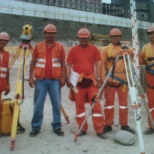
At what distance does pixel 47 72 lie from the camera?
15.3 ft

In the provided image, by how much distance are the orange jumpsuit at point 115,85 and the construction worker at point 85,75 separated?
8.5 inches

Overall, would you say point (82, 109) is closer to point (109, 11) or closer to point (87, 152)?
point (87, 152)

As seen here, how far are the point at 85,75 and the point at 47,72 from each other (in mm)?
674

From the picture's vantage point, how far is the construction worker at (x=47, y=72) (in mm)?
4648

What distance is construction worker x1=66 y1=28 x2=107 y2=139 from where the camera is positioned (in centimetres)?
465

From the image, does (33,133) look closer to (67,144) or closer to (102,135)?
(67,144)

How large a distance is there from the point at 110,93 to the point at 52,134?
1298 mm

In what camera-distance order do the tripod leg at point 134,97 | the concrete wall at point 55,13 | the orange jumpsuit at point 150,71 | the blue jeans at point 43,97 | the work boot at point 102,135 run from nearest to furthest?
the tripod leg at point 134,97 < the work boot at point 102,135 < the blue jeans at point 43,97 < the orange jumpsuit at point 150,71 < the concrete wall at point 55,13

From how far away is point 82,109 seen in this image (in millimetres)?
4746

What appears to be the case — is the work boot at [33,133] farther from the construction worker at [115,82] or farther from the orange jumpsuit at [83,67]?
the construction worker at [115,82]

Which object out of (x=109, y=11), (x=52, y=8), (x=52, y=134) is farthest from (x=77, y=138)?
(x=109, y=11)

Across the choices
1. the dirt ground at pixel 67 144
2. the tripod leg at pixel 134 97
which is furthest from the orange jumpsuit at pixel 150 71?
the tripod leg at pixel 134 97

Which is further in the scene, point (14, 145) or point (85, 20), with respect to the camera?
point (85, 20)

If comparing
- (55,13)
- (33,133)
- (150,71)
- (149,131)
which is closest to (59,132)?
(33,133)
